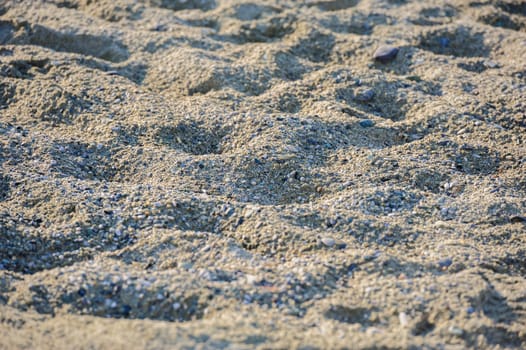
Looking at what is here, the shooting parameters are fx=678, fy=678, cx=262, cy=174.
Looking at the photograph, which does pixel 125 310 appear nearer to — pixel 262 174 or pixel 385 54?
pixel 262 174

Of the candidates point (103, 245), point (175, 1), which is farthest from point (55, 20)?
point (103, 245)

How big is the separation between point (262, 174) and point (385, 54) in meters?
1.17

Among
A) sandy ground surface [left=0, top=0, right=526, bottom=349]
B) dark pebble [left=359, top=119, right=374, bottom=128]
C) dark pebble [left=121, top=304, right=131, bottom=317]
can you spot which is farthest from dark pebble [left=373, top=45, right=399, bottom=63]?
dark pebble [left=121, top=304, right=131, bottom=317]

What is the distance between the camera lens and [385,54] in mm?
3455

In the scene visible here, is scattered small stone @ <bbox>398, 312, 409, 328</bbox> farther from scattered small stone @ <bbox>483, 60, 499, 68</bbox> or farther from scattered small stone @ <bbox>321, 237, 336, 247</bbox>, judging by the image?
scattered small stone @ <bbox>483, 60, 499, 68</bbox>

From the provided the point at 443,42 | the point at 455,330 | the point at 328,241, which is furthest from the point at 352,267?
the point at 443,42

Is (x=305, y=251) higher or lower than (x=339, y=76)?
lower

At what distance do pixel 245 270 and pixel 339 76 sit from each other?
1397 mm

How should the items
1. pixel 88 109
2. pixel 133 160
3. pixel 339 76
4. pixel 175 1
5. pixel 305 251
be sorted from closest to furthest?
pixel 305 251 < pixel 133 160 < pixel 88 109 < pixel 339 76 < pixel 175 1

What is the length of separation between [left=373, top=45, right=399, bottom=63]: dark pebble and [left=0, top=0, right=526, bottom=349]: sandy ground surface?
0.13 feet

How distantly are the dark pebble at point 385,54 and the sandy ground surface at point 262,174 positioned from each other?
39mm

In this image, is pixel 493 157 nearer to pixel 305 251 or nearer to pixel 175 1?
pixel 305 251

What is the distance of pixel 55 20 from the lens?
3.73 meters

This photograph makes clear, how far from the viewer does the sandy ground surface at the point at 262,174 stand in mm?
2031
